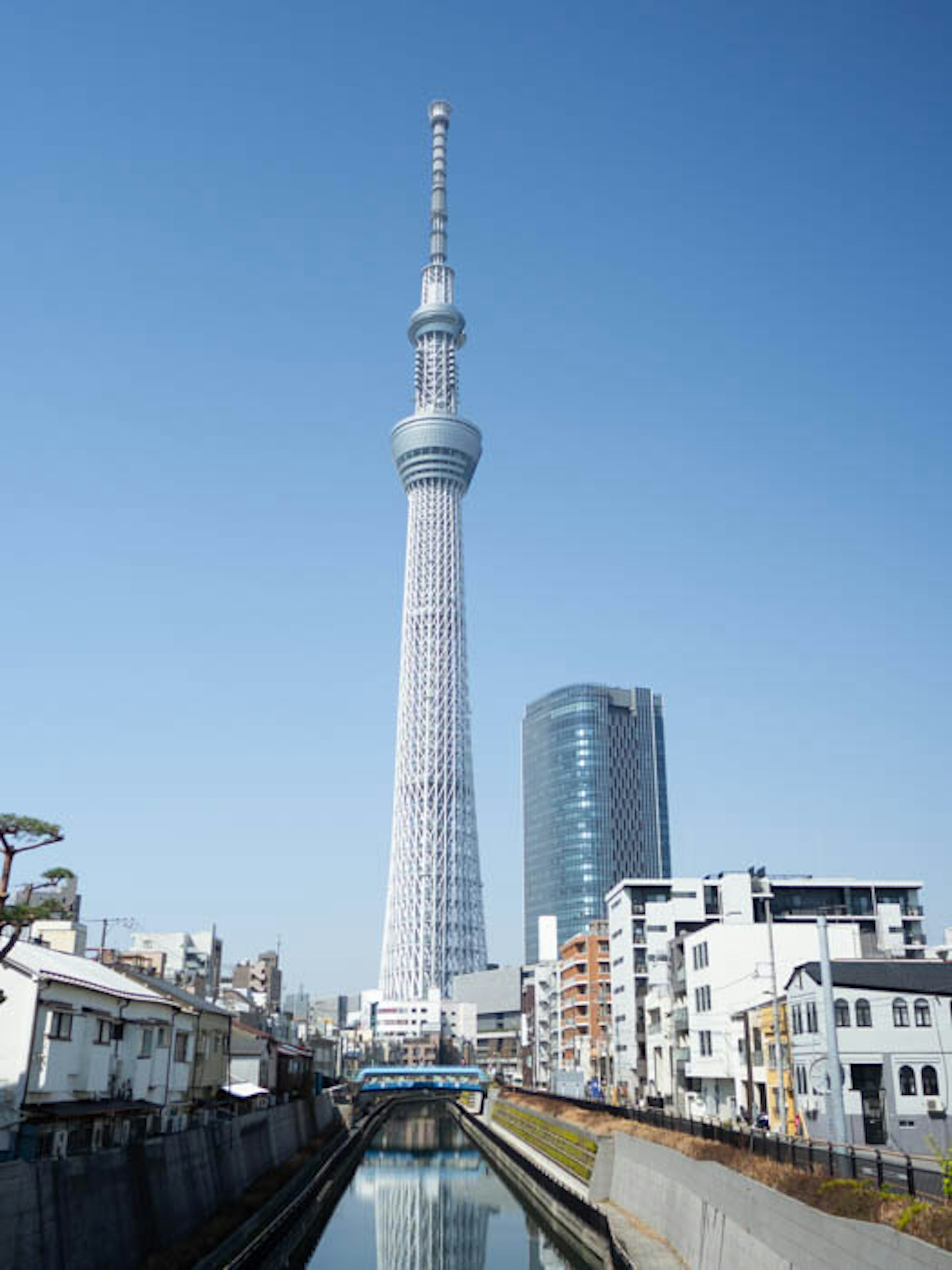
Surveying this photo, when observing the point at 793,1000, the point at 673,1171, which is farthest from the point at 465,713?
the point at 673,1171

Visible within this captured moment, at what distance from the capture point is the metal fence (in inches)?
776

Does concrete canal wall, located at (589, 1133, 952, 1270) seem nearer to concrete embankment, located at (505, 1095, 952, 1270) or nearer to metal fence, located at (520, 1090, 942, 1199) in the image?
concrete embankment, located at (505, 1095, 952, 1270)

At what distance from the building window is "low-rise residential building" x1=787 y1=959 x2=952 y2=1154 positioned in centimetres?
2520

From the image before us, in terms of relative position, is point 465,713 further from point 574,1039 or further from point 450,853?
point 574,1039

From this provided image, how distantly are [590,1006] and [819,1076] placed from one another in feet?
213

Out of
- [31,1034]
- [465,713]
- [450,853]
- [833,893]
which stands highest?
[465,713]

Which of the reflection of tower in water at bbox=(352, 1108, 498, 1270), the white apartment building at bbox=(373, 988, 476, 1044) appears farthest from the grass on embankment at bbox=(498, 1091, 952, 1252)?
the white apartment building at bbox=(373, 988, 476, 1044)

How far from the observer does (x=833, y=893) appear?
88188mm

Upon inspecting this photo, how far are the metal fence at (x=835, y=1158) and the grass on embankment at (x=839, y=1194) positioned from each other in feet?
0.84

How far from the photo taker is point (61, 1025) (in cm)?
3198

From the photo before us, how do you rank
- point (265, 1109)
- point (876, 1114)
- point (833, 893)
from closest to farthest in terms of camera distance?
point (876, 1114), point (265, 1109), point (833, 893)

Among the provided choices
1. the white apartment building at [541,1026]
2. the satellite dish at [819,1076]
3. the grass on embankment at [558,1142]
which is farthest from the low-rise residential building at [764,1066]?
the white apartment building at [541,1026]

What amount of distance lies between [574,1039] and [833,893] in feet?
115

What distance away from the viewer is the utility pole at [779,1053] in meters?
44.1
